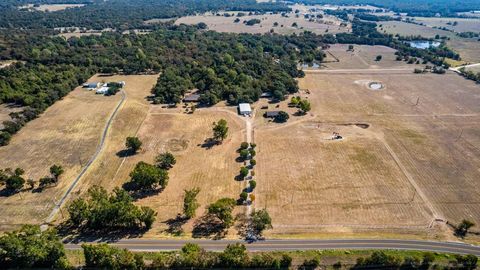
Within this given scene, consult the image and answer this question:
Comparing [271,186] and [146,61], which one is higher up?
[146,61]

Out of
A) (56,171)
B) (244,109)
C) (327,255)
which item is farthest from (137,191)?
Result: (244,109)

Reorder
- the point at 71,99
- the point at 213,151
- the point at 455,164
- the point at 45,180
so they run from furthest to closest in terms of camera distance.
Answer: the point at 71,99 < the point at 213,151 < the point at 455,164 < the point at 45,180

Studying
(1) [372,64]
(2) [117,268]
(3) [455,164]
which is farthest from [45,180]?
(1) [372,64]

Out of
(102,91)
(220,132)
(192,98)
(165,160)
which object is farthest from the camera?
(102,91)

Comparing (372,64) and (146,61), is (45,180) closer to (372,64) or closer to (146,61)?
(146,61)

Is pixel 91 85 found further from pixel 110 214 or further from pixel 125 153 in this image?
pixel 110 214

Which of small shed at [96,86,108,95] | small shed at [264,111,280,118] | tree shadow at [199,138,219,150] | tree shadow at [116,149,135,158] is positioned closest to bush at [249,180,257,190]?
tree shadow at [199,138,219,150]
